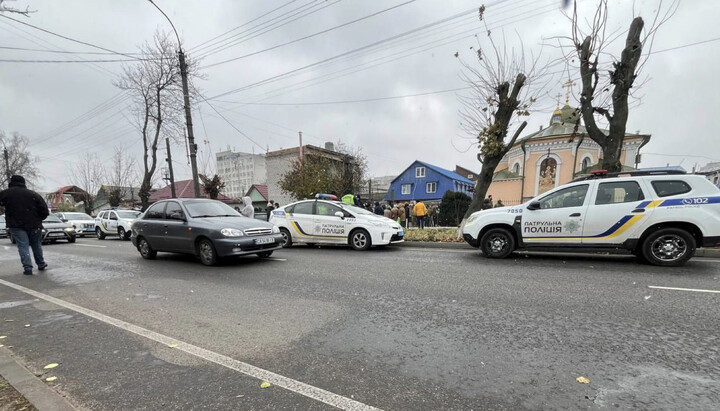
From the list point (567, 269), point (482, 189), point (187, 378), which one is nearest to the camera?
point (187, 378)

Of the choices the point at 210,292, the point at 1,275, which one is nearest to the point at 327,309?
the point at 210,292

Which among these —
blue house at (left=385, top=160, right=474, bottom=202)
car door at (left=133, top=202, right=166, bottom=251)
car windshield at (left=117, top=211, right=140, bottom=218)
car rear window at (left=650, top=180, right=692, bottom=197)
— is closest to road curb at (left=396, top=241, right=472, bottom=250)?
car rear window at (left=650, top=180, right=692, bottom=197)

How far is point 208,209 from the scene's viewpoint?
26.6 ft

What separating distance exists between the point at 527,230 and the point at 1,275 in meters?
11.8

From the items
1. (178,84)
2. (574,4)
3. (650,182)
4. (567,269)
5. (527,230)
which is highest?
(178,84)

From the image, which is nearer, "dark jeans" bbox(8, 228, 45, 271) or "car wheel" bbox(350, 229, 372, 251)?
"dark jeans" bbox(8, 228, 45, 271)

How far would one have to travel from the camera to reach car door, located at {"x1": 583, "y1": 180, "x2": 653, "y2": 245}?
622 cm

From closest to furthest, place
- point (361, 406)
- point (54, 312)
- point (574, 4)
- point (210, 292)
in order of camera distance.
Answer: point (361, 406), point (54, 312), point (210, 292), point (574, 4)

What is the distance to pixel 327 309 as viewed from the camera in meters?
4.21

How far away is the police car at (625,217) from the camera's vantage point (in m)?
5.89

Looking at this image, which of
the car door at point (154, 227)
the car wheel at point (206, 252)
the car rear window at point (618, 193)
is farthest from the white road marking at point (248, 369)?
the car rear window at point (618, 193)

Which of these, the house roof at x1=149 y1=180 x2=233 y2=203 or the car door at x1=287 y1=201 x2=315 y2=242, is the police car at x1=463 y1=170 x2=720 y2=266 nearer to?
the car door at x1=287 y1=201 x2=315 y2=242

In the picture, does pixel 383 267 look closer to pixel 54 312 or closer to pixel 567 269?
pixel 567 269

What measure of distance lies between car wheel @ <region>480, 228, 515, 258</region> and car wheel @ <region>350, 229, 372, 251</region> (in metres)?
3.30
